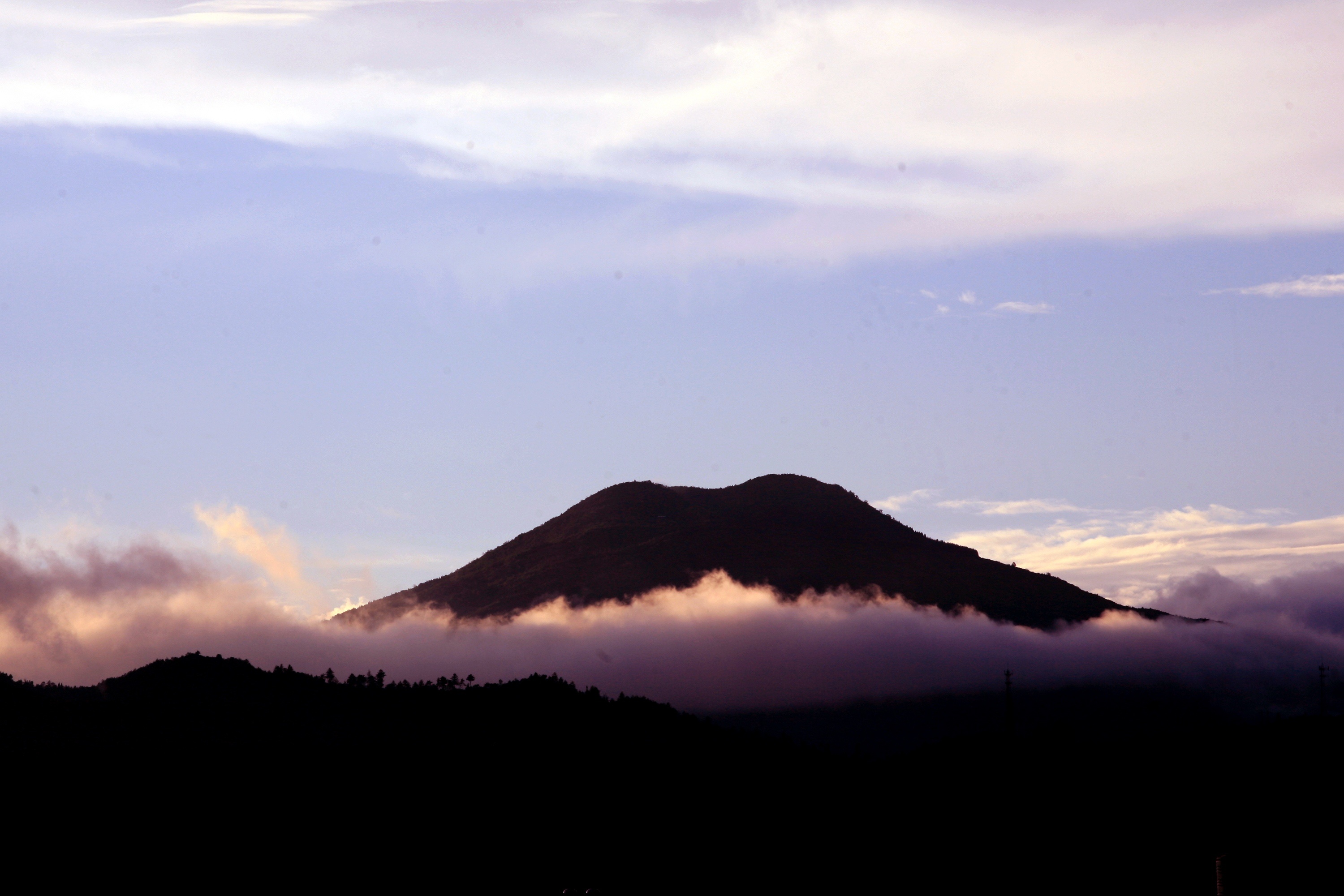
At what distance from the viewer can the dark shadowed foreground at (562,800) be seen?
314ft

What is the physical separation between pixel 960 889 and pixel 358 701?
54640 millimetres

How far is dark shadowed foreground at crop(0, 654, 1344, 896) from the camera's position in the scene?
314 feet

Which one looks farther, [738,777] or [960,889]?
[738,777]

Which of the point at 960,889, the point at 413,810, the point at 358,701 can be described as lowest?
the point at 960,889

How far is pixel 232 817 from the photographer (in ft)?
322

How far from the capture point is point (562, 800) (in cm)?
12025

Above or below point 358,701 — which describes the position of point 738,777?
below

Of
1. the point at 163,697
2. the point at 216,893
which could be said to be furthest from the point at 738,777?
the point at 216,893

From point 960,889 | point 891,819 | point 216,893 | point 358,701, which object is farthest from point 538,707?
point 216,893

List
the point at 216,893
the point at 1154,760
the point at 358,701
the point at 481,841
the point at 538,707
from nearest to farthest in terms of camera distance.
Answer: the point at 216,893, the point at 481,841, the point at 358,701, the point at 538,707, the point at 1154,760

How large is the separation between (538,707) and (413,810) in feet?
128

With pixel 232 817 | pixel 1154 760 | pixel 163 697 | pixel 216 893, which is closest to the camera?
pixel 216 893

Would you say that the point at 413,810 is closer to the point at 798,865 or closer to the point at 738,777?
the point at 798,865

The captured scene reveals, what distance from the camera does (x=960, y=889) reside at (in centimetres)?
11200
